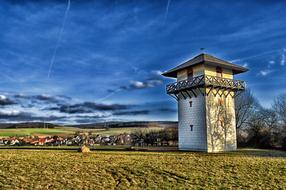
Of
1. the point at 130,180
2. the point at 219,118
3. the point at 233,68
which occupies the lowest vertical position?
the point at 130,180

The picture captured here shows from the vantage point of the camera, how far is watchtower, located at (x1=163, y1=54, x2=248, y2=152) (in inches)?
978

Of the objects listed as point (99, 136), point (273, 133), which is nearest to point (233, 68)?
point (273, 133)

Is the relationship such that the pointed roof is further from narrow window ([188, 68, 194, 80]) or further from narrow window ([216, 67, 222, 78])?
narrow window ([188, 68, 194, 80])

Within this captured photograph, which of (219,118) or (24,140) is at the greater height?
(219,118)

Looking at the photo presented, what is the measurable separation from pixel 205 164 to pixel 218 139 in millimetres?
12509

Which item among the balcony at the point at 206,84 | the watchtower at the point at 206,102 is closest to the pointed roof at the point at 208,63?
the watchtower at the point at 206,102

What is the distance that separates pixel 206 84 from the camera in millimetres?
24250

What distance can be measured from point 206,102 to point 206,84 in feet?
5.74

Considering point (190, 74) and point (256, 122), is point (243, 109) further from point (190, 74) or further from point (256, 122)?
point (190, 74)

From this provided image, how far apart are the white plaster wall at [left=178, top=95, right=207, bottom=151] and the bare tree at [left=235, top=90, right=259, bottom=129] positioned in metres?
13.5

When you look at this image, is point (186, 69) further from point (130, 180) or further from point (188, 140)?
point (130, 180)

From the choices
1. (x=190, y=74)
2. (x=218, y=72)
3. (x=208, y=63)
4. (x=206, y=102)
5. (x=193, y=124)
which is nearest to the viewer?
(x=206, y=102)

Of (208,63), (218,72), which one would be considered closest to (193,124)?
(218,72)

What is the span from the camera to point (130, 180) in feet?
31.6
